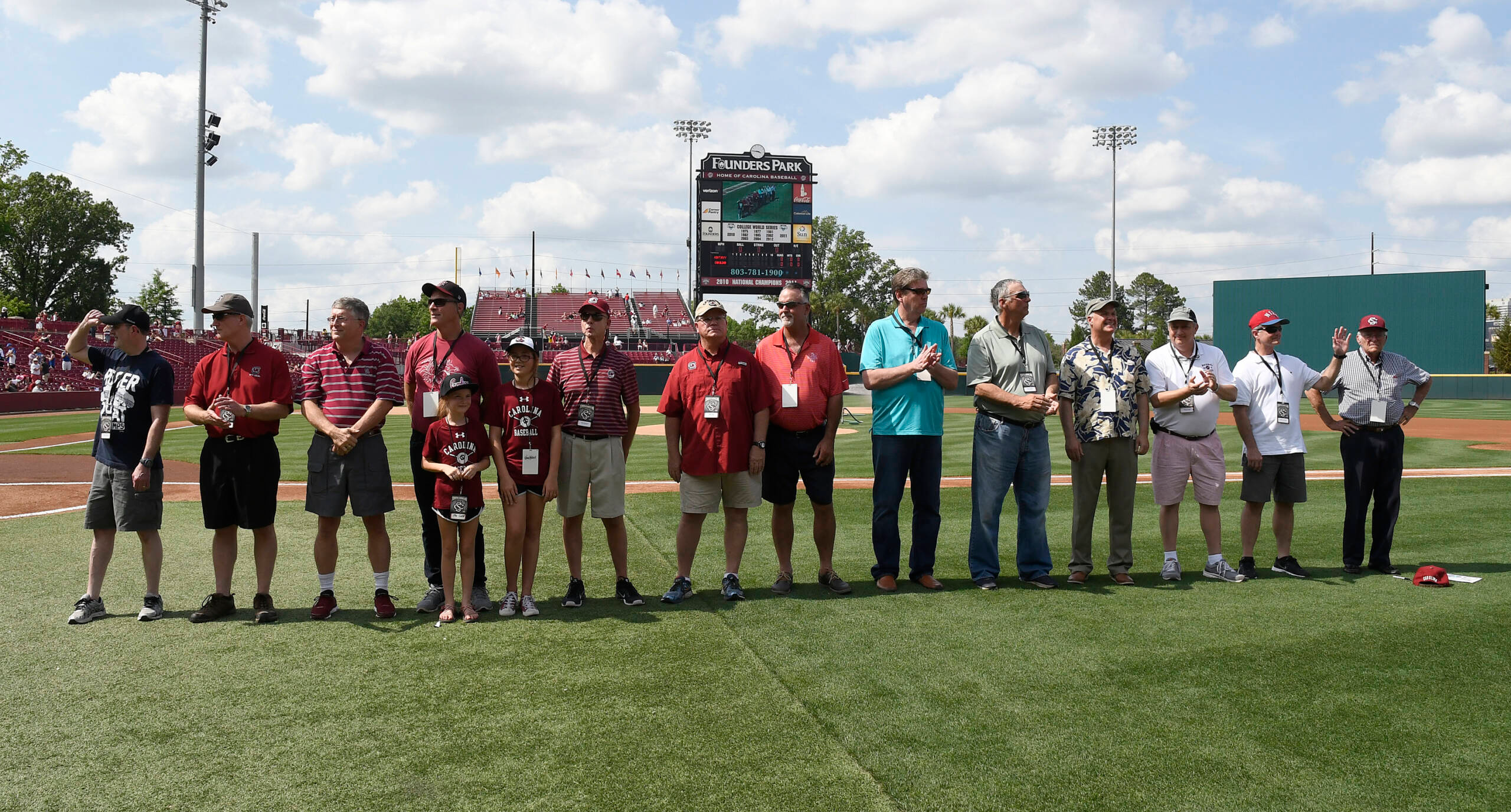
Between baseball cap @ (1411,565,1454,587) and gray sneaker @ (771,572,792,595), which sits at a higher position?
baseball cap @ (1411,565,1454,587)

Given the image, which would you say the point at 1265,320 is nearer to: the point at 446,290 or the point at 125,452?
the point at 446,290

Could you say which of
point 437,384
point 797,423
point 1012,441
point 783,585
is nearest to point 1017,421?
point 1012,441

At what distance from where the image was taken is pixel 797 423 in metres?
5.89

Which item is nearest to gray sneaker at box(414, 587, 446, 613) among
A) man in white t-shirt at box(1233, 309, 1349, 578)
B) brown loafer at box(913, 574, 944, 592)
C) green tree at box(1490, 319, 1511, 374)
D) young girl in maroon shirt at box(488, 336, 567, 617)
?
young girl in maroon shirt at box(488, 336, 567, 617)

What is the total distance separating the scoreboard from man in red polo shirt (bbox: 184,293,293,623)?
1351 inches

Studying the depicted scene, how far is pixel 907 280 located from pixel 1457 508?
686 centimetres

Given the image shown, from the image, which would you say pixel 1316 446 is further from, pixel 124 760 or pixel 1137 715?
pixel 124 760

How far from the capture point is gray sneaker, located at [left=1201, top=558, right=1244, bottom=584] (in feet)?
20.3

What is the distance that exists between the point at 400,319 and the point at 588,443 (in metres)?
117

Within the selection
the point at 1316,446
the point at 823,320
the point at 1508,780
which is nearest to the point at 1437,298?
the point at 1316,446

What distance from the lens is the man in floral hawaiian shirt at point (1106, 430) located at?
6168mm

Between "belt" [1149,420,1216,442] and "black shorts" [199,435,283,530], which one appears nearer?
"black shorts" [199,435,283,530]

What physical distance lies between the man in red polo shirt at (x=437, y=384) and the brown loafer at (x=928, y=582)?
272 cm

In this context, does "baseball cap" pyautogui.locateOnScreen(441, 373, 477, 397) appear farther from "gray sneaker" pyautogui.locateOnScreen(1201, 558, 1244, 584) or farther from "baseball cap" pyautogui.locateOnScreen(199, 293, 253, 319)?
"gray sneaker" pyautogui.locateOnScreen(1201, 558, 1244, 584)
